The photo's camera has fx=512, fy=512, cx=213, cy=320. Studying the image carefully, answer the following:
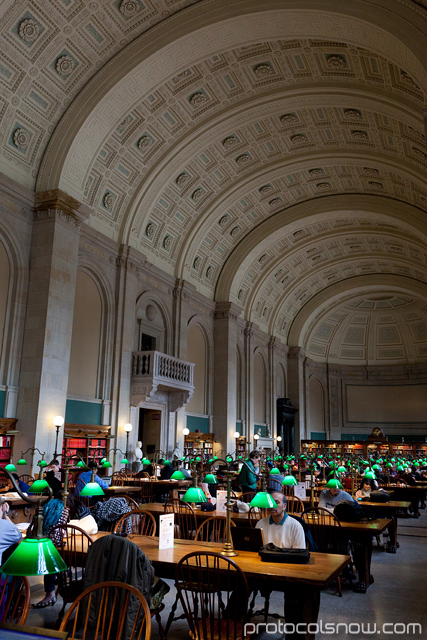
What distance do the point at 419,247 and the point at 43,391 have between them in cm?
2035

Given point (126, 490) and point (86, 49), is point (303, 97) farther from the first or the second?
point (126, 490)

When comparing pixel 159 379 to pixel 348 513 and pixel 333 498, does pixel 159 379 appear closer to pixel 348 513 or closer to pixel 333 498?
pixel 333 498

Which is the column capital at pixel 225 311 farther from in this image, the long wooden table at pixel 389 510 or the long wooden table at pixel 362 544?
the long wooden table at pixel 362 544

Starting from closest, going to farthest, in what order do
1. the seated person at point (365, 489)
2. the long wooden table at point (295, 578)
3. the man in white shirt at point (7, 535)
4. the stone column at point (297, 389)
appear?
1. the long wooden table at point (295, 578)
2. the man in white shirt at point (7, 535)
3. the seated person at point (365, 489)
4. the stone column at point (297, 389)

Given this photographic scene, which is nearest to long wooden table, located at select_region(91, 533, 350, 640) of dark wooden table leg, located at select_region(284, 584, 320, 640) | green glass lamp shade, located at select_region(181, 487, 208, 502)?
dark wooden table leg, located at select_region(284, 584, 320, 640)

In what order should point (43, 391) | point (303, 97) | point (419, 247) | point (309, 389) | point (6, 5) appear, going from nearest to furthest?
point (6, 5), point (43, 391), point (303, 97), point (419, 247), point (309, 389)

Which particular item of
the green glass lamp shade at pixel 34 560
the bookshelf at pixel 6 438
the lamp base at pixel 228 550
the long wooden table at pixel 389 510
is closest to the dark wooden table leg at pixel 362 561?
the long wooden table at pixel 389 510

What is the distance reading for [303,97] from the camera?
16.6 metres

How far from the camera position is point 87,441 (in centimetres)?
1518

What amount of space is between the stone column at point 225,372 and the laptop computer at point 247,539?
17713 mm

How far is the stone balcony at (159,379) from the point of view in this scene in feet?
56.0

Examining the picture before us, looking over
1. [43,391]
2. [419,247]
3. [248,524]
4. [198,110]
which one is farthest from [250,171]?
[248,524]

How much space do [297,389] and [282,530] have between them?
28386mm

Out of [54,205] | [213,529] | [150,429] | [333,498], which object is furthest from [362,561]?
[150,429]
